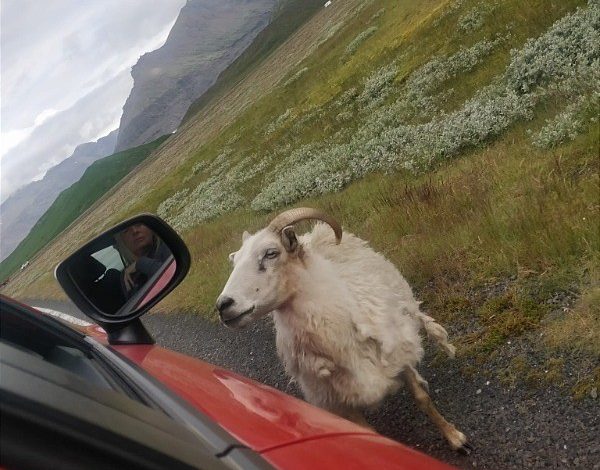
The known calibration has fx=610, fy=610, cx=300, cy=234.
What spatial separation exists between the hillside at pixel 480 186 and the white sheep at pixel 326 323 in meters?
0.65

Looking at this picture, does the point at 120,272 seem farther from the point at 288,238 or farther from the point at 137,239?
the point at 288,238

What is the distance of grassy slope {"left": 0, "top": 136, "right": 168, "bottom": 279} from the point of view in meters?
135

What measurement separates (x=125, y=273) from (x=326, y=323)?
1629 mm

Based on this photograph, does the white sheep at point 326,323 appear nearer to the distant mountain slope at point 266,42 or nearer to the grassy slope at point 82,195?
the distant mountain slope at point 266,42

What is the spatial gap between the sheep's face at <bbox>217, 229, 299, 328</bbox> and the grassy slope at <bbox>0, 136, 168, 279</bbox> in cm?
13268

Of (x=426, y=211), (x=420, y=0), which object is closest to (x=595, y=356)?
(x=426, y=211)

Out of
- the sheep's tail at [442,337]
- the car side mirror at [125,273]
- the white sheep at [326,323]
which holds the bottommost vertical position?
the sheep's tail at [442,337]

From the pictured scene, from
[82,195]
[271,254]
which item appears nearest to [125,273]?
→ [271,254]

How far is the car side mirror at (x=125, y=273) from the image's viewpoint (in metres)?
3.87

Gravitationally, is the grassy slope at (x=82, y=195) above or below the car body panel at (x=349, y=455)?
above

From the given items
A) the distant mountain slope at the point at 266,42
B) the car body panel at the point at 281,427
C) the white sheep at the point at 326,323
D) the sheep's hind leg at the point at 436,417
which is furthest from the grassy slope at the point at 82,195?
the car body panel at the point at 281,427

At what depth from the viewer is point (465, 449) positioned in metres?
4.37

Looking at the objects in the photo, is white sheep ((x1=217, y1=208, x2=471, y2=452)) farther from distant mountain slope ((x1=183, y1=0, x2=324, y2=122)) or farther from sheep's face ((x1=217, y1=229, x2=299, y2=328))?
distant mountain slope ((x1=183, y1=0, x2=324, y2=122))

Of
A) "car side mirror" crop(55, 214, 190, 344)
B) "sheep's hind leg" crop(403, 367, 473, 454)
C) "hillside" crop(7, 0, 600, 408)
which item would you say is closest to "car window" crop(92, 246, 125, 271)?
"car side mirror" crop(55, 214, 190, 344)
